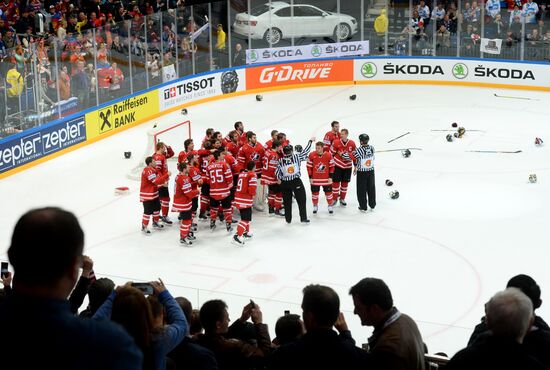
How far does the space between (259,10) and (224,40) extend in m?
1.60

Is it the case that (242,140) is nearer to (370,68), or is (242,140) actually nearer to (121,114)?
(121,114)

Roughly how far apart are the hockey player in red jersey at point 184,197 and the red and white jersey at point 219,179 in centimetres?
34

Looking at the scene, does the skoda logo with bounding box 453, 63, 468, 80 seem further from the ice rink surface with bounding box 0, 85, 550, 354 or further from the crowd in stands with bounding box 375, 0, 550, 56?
the ice rink surface with bounding box 0, 85, 550, 354

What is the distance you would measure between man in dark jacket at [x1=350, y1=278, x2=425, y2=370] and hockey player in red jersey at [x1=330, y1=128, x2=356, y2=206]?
9.57 m

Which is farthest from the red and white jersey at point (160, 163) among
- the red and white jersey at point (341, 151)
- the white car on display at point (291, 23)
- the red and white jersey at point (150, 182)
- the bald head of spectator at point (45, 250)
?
the white car on display at point (291, 23)

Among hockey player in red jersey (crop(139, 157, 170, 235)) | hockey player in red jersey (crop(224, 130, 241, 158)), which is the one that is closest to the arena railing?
hockey player in red jersey (crop(224, 130, 241, 158))

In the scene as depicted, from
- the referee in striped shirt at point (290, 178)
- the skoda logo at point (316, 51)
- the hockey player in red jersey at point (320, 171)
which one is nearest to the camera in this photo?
the referee in striped shirt at point (290, 178)

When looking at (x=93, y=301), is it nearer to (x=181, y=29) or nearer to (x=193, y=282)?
(x=193, y=282)

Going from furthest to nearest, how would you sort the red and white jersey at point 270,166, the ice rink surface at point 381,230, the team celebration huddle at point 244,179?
the red and white jersey at point 270,166 → the team celebration huddle at point 244,179 → the ice rink surface at point 381,230

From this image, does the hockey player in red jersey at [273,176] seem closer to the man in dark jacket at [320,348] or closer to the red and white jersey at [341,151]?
the red and white jersey at [341,151]

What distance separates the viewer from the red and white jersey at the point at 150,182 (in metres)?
13.1

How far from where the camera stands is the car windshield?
24906mm

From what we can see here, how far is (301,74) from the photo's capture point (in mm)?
25047

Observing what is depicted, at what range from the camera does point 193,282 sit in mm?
11570
